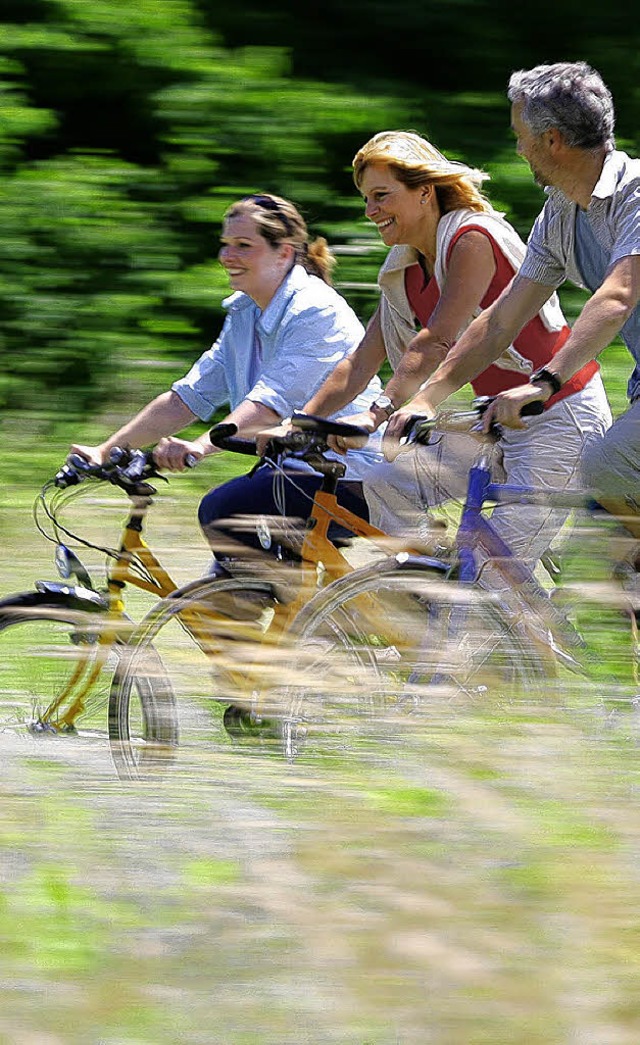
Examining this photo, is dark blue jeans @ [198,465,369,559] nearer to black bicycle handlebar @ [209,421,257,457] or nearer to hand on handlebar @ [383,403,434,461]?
black bicycle handlebar @ [209,421,257,457]

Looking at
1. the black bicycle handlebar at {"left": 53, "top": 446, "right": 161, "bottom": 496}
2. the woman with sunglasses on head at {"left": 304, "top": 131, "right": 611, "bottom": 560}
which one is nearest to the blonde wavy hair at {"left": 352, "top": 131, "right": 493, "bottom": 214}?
the woman with sunglasses on head at {"left": 304, "top": 131, "right": 611, "bottom": 560}

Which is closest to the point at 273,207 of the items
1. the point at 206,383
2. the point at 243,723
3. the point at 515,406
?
the point at 206,383

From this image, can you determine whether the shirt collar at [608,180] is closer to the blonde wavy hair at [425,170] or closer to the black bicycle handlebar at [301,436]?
the blonde wavy hair at [425,170]

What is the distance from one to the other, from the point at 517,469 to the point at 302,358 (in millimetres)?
719

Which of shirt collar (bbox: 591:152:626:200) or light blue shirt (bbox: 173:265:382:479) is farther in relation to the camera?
light blue shirt (bbox: 173:265:382:479)

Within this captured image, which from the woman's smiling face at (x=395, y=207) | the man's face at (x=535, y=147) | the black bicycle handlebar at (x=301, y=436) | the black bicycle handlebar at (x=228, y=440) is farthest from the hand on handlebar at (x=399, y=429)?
the man's face at (x=535, y=147)

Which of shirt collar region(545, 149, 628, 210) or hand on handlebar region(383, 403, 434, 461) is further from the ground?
shirt collar region(545, 149, 628, 210)

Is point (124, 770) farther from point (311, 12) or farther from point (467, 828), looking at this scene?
point (311, 12)

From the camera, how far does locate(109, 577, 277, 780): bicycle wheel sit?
349 centimetres

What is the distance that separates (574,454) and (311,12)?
18.9 ft

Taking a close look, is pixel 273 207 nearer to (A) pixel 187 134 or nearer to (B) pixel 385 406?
(B) pixel 385 406

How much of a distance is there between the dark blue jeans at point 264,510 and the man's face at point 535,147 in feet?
3.05

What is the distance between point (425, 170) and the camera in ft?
12.6

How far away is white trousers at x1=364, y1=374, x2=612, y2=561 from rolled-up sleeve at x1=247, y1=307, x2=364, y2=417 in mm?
400
